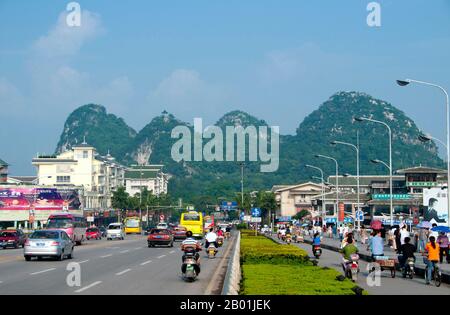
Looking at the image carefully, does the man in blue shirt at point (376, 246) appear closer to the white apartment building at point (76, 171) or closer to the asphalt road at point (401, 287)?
the asphalt road at point (401, 287)

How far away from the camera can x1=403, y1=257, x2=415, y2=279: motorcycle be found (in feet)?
86.9

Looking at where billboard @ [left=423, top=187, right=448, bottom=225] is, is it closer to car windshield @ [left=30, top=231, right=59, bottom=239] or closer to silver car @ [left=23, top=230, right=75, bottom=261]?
silver car @ [left=23, top=230, right=75, bottom=261]

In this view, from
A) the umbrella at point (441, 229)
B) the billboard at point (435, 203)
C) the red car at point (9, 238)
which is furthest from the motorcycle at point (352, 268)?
the red car at point (9, 238)

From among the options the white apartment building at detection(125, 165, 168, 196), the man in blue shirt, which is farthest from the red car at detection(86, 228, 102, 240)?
the white apartment building at detection(125, 165, 168, 196)

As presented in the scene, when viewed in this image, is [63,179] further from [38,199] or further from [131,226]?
[131,226]

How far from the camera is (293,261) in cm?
2953

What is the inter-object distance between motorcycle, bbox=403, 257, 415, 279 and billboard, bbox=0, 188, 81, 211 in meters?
81.0

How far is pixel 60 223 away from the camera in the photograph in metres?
55.4

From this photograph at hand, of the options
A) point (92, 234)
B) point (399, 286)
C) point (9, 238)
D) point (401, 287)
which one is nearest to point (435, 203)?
point (399, 286)

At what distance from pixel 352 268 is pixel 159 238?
30.3m

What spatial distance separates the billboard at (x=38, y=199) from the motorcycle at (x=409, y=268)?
8100 centimetres
